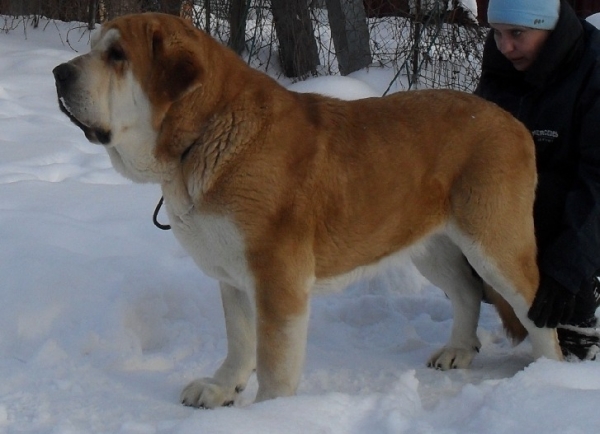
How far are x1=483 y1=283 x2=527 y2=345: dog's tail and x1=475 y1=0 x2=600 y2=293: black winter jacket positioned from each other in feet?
0.96

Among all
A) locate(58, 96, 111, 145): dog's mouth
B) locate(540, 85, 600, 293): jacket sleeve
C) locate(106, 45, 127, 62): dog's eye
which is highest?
locate(106, 45, 127, 62): dog's eye

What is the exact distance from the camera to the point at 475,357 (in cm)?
421

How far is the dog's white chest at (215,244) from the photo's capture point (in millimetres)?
3207

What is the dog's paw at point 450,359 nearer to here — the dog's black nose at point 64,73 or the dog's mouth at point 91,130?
the dog's mouth at point 91,130

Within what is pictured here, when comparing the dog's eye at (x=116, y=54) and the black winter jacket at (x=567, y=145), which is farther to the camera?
the black winter jacket at (x=567, y=145)

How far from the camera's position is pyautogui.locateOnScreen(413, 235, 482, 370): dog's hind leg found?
413 cm

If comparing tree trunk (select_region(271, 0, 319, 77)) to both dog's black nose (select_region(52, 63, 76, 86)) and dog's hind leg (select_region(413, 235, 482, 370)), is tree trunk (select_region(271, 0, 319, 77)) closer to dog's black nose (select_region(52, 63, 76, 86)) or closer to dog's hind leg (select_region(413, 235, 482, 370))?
dog's hind leg (select_region(413, 235, 482, 370))

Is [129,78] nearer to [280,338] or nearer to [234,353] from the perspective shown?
[280,338]

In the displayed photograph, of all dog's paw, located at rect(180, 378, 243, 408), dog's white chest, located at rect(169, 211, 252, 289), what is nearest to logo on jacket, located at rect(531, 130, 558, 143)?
dog's white chest, located at rect(169, 211, 252, 289)

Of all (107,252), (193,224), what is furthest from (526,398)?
(107,252)

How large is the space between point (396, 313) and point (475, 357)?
0.59 m

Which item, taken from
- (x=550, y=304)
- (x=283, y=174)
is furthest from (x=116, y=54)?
(x=550, y=304)

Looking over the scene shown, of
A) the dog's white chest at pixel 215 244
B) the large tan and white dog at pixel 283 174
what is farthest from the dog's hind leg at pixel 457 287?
the dog's white chest at pixel 215 244

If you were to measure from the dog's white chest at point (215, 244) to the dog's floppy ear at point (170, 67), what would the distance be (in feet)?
1.65
